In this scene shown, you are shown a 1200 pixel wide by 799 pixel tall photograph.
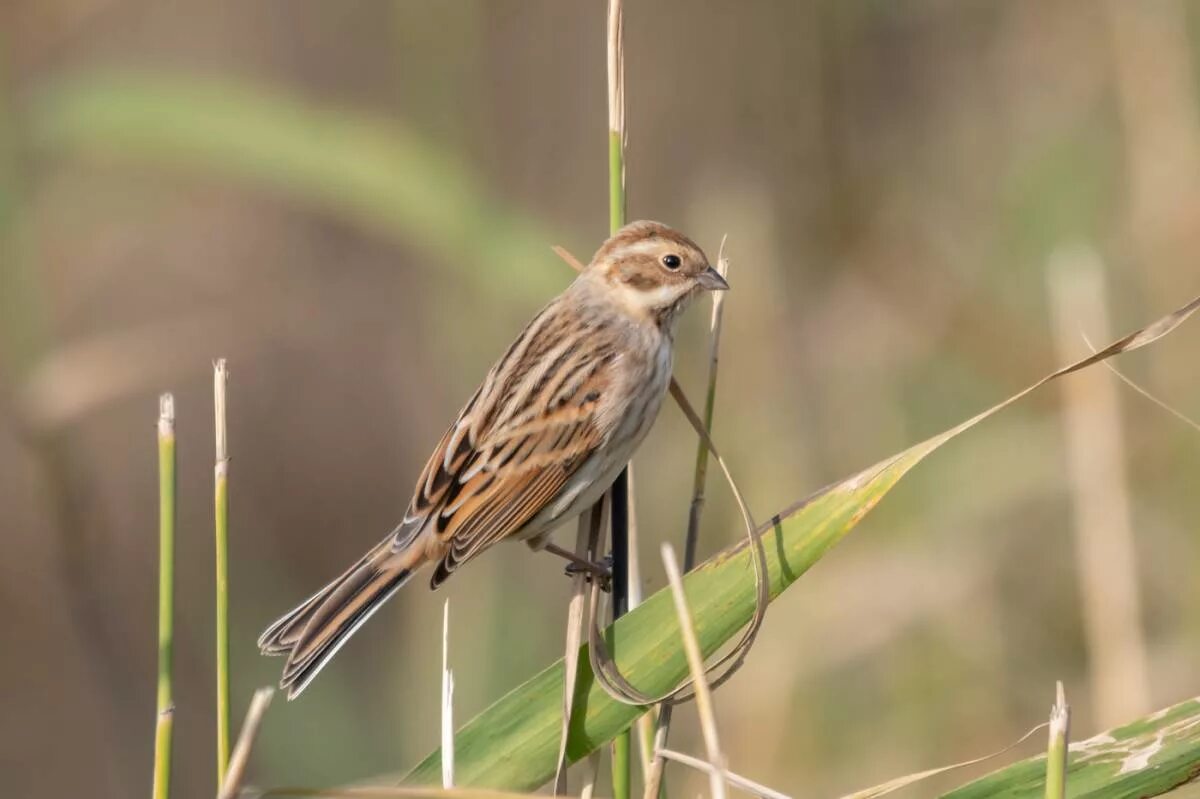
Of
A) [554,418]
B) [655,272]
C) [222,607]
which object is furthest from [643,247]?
[222,607]

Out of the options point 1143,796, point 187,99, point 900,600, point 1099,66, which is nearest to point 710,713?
point 1143,796

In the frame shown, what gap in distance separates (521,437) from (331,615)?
0.59m

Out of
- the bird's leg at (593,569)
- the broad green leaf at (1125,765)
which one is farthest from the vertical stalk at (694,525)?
the broad green leaf at (1125,765)

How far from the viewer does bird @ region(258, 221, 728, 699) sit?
346 cm

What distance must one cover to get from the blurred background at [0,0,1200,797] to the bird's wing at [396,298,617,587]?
38 centimetres

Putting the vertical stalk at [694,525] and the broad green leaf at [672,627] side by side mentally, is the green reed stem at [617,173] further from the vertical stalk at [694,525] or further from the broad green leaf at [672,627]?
the broad green leaf at [672,627]

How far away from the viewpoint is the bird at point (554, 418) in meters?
3.46

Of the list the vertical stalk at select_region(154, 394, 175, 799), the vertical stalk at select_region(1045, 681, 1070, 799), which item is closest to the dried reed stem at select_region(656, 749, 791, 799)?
the vertical stalk at select_region(1045, 681, 1070, 799)

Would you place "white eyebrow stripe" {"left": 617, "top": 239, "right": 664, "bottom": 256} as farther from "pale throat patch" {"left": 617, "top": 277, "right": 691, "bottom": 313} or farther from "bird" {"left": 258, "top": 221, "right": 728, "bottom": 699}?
"pale throat patch" {"left": 617, "top": 277, "right": 691, "bottom": 313}

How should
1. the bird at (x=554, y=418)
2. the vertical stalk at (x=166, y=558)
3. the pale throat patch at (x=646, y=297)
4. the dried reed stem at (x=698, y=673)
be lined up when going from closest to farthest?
the dried reed stem at (x=698, y=673) → the vertical stalk at (x=166, y=558) → the bird at (x=554, y=418) → the pale throat patch at (x=646, y=297)

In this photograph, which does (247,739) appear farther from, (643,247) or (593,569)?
(643,247)

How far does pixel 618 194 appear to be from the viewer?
2.64 metres

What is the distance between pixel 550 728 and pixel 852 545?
319cm

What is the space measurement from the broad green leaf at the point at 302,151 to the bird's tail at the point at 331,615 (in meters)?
0.84
